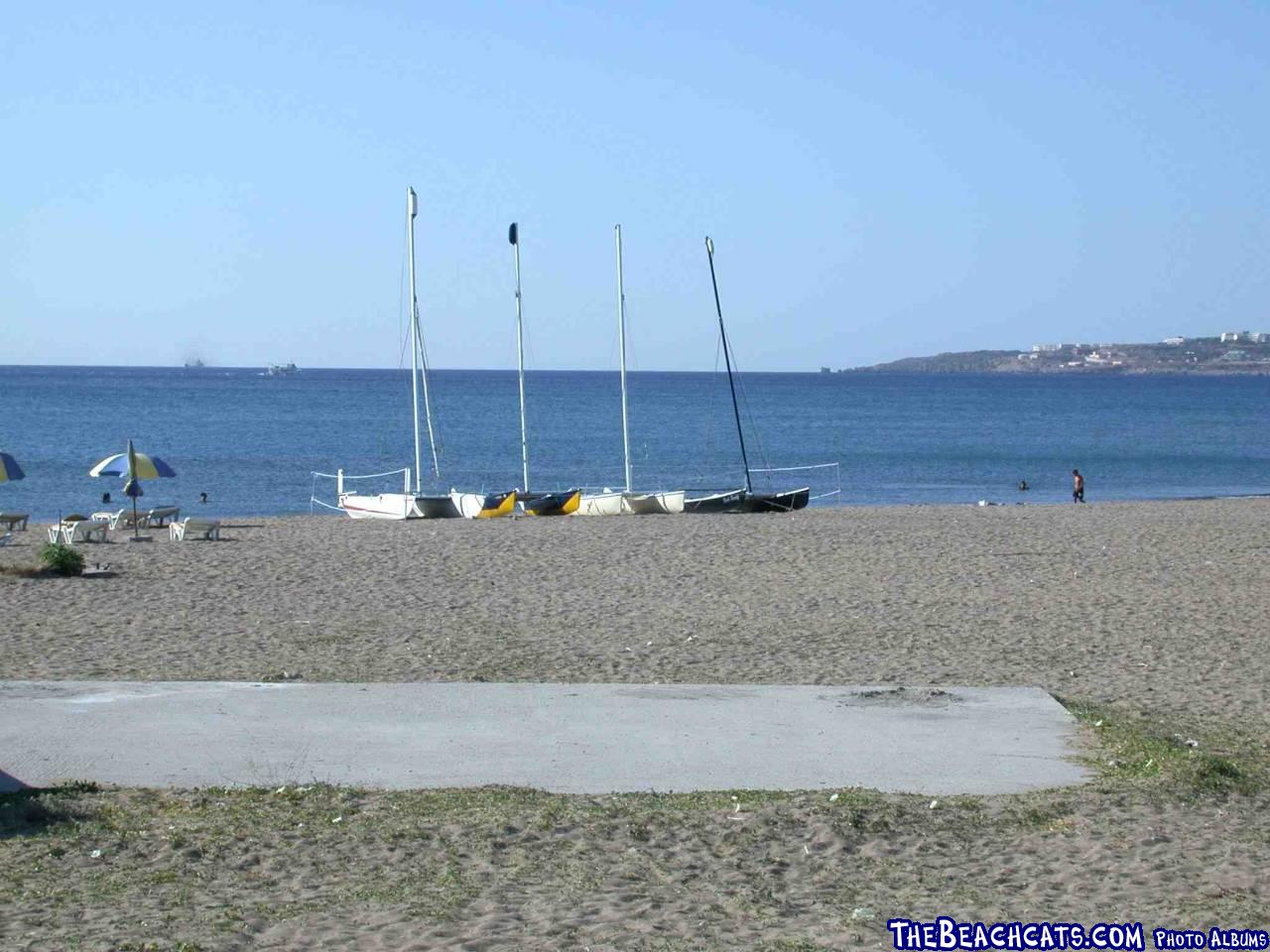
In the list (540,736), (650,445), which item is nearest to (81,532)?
(540,736)

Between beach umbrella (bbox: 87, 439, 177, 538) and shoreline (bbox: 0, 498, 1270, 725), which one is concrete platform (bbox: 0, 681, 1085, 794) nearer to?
shoreline (bbox: 0, 498, 1270, 725)

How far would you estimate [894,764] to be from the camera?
8.41 metres

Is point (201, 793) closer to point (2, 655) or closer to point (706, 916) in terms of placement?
point (706, 916)

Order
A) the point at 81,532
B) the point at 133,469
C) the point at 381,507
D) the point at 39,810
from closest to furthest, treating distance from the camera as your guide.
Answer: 1. the point at 39,810
2. the point at 81,532
3. the point at 133,469
4. the point at 381,507

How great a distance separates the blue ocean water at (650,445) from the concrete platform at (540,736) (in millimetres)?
29830

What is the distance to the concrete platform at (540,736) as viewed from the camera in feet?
26.6

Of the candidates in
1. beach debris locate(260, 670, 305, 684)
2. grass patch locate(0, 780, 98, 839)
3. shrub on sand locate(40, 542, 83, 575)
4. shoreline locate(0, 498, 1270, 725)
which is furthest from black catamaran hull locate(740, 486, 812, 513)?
grass patch locate(0, 780, 98, 839)

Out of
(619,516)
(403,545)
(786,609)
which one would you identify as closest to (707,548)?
(403,545)

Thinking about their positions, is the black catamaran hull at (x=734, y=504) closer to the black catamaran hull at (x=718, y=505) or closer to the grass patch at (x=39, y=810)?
the black catamaran hull at (x=718, y=505)

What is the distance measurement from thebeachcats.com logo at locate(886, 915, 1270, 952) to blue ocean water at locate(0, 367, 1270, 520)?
114ft

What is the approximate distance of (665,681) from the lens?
11.3m

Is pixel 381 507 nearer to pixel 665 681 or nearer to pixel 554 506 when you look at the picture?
pixel 554 506

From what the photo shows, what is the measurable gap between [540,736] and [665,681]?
2373 mm

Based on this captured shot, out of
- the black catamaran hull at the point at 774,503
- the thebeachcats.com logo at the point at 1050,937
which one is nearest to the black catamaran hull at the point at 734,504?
the black catamaran hull at the point at 774,503
